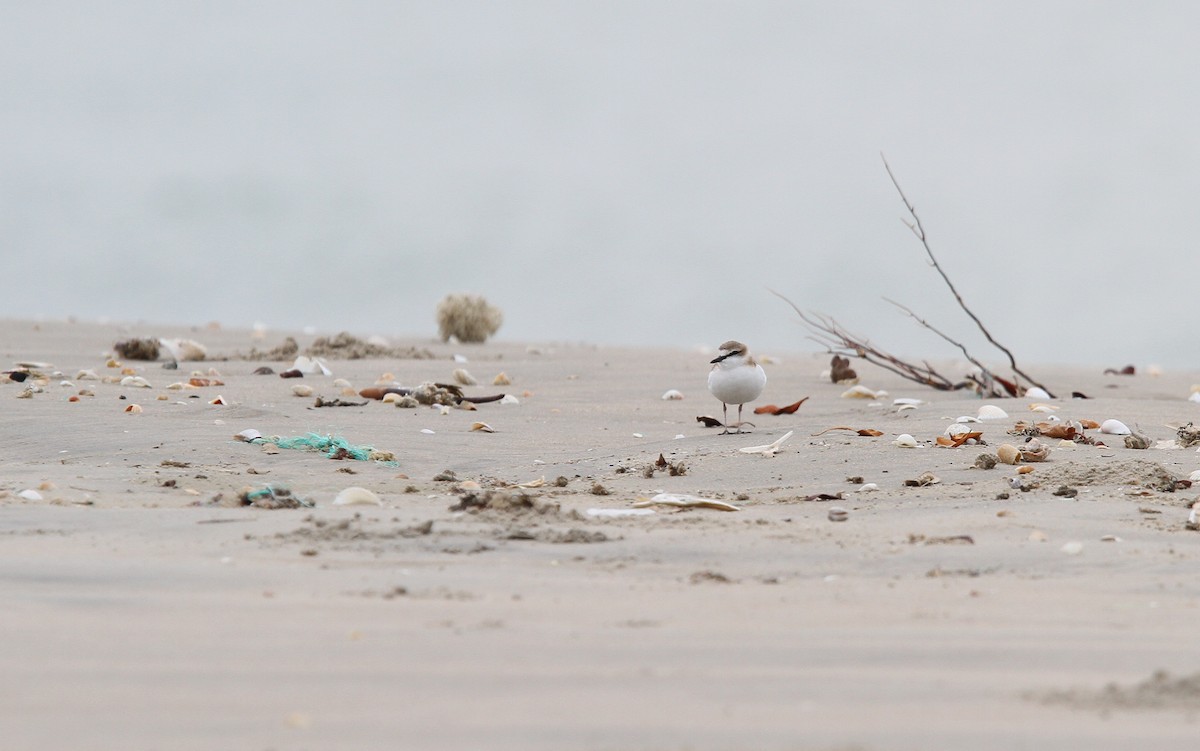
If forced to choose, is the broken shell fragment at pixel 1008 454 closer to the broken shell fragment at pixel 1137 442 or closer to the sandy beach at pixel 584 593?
the sandy beach at pixel 584 593

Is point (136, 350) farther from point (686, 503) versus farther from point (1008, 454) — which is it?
point (1008, 454)

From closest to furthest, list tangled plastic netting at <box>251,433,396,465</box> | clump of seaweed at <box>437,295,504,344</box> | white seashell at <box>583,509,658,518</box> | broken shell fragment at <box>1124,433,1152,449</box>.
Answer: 1. white seashell at <box>583,509,658,518</box>
2. tangled plastic netting at <box>251,433,396,465</box>
3. broken shell fragment at <box>1124,433,1152,449</box>
4. clump of seaweed at <box>437,295,504,344</box>

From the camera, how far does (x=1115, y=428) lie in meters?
5.82

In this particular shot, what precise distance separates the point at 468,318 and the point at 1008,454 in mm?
8349

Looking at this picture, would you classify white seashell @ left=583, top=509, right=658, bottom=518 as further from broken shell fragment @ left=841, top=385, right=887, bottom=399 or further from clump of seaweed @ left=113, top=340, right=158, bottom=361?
clump of seaweed @ left=113, top=340, right=158, bottom=361

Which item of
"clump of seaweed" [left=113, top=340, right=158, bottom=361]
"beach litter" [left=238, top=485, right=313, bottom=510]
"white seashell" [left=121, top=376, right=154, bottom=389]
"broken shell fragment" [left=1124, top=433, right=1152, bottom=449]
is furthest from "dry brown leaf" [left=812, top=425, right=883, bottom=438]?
"clump of seaweed" [left=113, top=340, right=158, bottom=361]

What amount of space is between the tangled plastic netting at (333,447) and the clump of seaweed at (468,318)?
7.21 metres

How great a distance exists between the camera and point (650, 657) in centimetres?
234

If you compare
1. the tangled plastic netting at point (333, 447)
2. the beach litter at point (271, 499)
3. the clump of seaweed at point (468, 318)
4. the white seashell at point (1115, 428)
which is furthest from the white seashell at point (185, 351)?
the white seashell at point (1115, 428)

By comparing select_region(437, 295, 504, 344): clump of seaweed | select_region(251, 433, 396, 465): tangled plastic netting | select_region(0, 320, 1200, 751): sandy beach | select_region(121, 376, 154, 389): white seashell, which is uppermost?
select_region(437, 295, 504, 344): clump of seaweed

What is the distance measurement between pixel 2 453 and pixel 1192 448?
488cm

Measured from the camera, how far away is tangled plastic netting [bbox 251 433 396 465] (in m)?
5.21

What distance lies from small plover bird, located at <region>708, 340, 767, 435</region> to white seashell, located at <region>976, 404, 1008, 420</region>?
3.61ft

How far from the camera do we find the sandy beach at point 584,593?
2.06 metres
